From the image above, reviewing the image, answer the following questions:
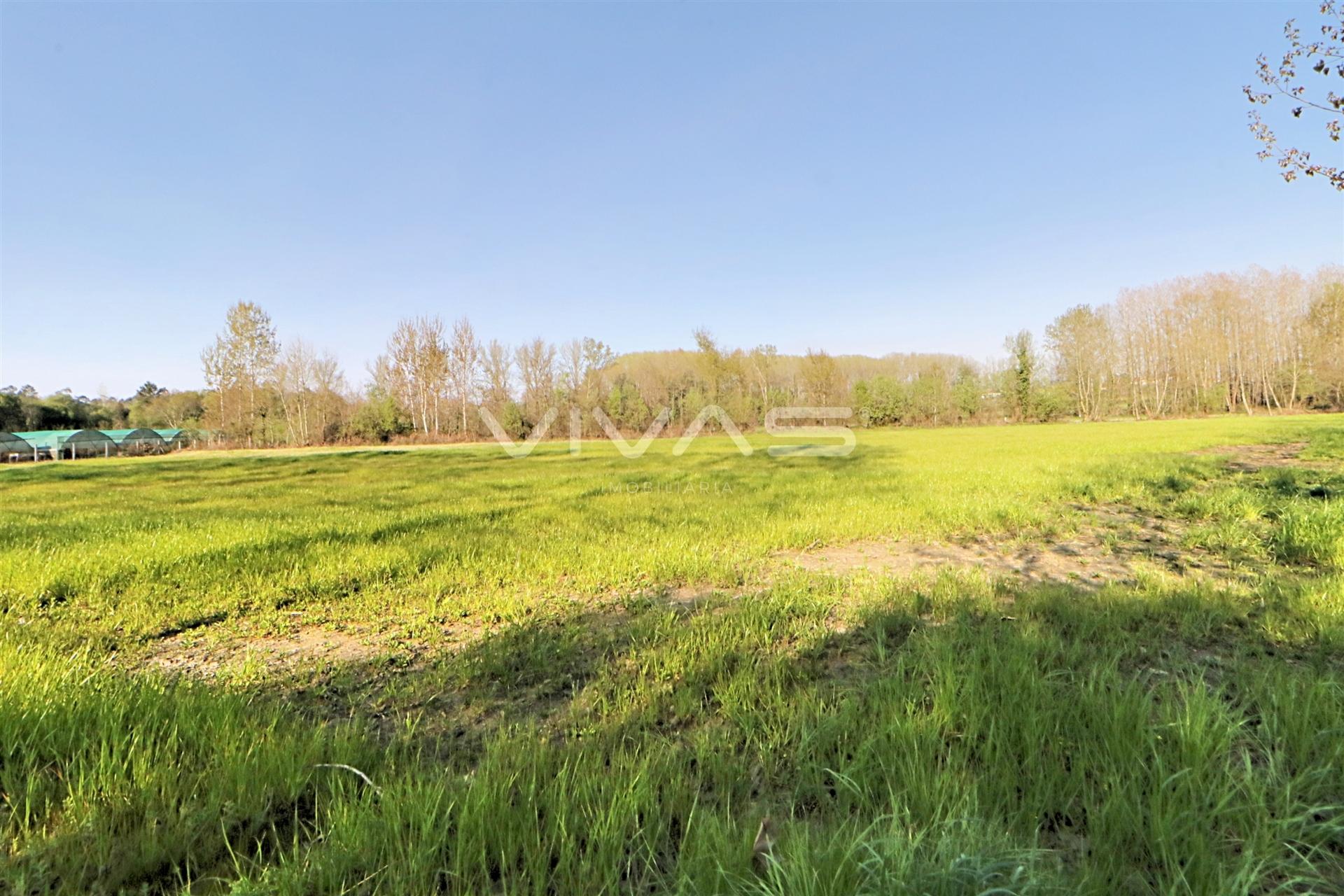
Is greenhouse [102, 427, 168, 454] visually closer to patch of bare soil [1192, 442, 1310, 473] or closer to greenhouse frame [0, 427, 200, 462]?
greenhouse frame [0, 427, 200, 462]

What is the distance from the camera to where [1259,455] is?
13.5m

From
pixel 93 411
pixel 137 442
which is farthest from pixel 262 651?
pixel 93 411

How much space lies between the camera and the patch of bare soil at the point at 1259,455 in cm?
1087

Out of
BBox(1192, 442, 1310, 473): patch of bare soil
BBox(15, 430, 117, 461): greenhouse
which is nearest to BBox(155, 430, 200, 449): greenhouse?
BBox(15, 430, 117, 461): greenhouse

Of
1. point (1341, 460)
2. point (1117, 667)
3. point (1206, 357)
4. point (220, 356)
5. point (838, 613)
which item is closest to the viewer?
point (1117, 667)

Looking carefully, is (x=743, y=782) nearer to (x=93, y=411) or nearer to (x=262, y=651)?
(x=262, y=651)

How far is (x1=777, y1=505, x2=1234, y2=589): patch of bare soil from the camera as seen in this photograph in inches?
161

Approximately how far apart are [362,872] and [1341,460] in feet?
59.6

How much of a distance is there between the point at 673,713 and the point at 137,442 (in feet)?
244

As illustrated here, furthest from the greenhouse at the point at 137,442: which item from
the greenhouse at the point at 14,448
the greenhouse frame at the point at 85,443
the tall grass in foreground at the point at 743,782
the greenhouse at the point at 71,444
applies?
the tall grass in foreground at the point at 743,782

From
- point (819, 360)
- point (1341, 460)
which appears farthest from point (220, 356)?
point (1341, 460)

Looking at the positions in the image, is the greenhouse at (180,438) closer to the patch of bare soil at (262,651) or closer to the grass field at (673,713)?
the grass field at (673,713)

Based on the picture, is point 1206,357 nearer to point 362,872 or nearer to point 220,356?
point 362,872

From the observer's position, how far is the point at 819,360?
51562 mm
